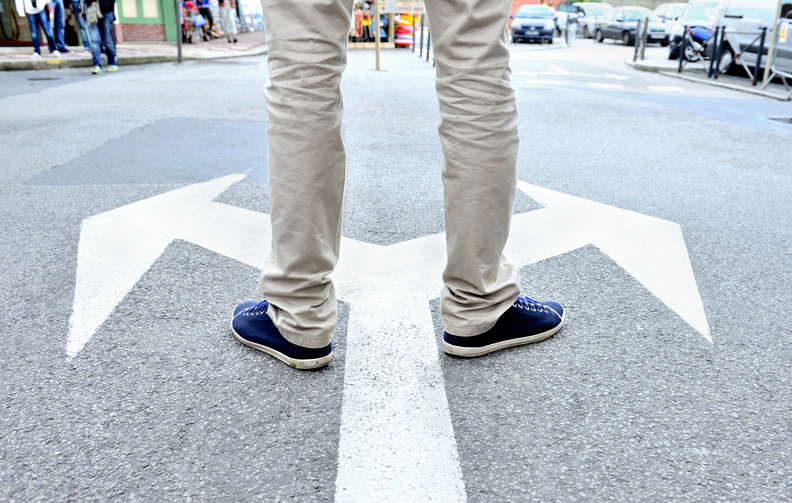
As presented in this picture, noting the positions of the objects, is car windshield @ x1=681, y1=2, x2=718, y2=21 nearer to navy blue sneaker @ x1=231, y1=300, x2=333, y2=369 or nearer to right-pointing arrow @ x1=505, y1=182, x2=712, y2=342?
right-pointing arrow @ x1=505, y1=182, x2=712, y2=342

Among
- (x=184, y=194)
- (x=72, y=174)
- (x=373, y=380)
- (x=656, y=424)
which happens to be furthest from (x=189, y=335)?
(x=72, y=174)

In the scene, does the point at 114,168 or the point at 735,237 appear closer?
the point at 735,237

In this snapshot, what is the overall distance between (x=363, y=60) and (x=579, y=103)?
7670mm

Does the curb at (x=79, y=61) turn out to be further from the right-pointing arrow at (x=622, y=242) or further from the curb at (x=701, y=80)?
the right-pointing arrow at (x=622, y=242)

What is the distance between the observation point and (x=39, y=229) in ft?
8.77

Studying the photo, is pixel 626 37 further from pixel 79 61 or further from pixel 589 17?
pixel 79 61

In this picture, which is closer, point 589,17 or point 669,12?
point 669,12

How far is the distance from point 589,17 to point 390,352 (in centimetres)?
3131

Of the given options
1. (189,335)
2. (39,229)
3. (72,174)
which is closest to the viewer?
(189,335)

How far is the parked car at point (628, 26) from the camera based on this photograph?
946 inches

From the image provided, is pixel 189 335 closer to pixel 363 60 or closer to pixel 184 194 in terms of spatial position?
pixel 184 194

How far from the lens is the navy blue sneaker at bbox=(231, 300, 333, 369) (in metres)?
1.63

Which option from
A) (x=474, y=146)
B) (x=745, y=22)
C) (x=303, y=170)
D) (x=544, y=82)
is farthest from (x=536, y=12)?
(x=303, y=170)

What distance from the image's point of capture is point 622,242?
8.64 ft
